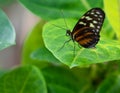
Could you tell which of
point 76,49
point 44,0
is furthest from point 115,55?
point 44,0

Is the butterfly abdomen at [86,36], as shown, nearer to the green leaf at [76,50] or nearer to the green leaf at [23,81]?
the green leaf at [76,50]

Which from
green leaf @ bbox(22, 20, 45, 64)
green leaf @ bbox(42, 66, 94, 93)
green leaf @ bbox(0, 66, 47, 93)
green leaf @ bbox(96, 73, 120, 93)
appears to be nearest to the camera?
green leaf @ bbox(0, 66, 47, 93)

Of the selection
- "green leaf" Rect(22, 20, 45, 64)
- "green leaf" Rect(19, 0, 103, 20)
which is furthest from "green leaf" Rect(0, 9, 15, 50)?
"green leaf" Rect(22, 20, 45, 64)

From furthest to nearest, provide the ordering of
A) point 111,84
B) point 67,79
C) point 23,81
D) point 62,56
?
point 67,79, point 111,84, point 23,81, point 62,56

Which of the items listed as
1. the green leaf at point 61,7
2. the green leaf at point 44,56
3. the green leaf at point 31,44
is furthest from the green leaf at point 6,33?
the green leaf at point 31,44

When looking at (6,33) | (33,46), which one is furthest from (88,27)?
(33,46)

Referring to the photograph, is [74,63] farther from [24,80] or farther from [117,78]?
[117,78]

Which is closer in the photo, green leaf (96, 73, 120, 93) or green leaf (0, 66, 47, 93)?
green leaf (0, 66, 47, 93)

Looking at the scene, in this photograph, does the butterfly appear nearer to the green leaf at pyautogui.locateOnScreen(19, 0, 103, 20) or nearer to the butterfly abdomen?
the butterfly abdomen

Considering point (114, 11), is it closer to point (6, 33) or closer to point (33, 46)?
point (6, 33)

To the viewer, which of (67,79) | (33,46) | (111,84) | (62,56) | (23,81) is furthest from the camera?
(33,46)
